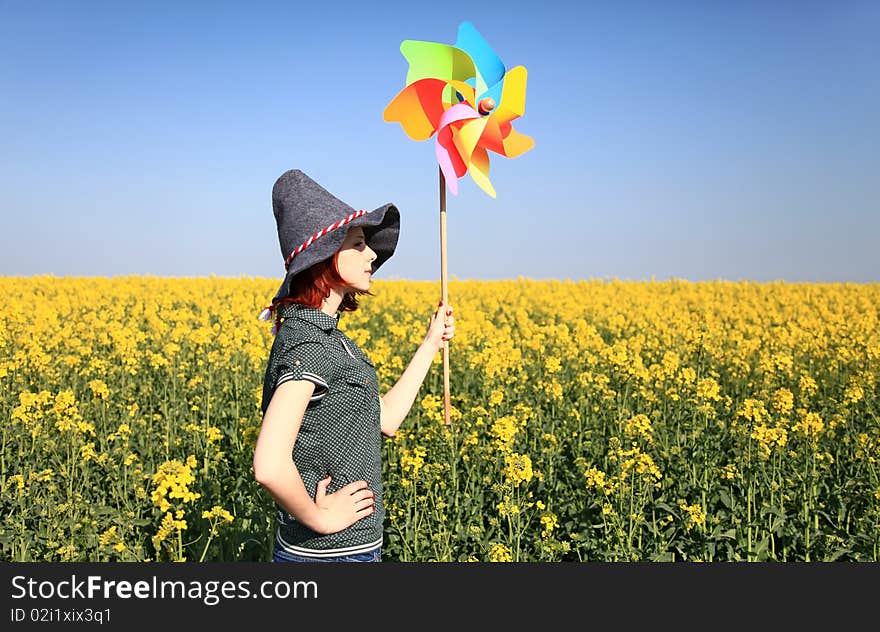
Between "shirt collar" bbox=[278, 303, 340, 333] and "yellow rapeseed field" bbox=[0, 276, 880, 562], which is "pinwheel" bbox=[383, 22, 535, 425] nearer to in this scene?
"shirt collar" bbox=[278, 303, 340, 333]

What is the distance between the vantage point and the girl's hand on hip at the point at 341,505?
2.37m

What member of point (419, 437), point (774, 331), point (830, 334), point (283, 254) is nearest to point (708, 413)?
point (419, 437)

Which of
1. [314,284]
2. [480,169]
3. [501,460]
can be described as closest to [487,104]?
[480,169]

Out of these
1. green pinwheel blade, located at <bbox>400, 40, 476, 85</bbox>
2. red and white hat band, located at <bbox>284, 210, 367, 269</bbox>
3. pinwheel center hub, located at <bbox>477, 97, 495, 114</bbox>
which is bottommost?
red and white hat band, located at <bbox>284, 210, 367, 269</bbox>

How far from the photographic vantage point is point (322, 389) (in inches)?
94.3

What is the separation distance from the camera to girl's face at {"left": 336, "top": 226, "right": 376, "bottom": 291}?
8.54ft

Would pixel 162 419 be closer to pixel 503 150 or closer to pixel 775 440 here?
pixel 503 150

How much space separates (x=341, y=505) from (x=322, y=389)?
1.24ft

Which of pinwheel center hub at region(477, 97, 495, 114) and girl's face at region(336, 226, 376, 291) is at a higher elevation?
pinwheel center hub at region(477, 97, 495, 114)

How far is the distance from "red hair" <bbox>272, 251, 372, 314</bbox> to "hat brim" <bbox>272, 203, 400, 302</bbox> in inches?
1.1

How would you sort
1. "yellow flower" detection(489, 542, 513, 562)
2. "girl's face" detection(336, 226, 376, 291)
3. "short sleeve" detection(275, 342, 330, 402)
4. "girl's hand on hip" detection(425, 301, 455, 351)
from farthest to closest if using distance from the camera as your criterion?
"yellow flower" detection(489, 542, 513, 562) < "girl's hand on hip" detection(425, 301, 455, 351) < "girl's face" detection(336, 226, 376, 291) < "short sleeve" detection(275, 342, 330, 402)

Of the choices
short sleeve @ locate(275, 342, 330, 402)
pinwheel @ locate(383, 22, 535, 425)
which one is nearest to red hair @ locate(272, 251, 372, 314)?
short sleeve @ locate(275, 342, 330, 402)

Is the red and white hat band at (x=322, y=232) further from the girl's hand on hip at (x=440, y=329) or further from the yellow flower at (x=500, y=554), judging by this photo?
the yellow flower at (x=500, y=554)

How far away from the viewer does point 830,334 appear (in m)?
11.7
